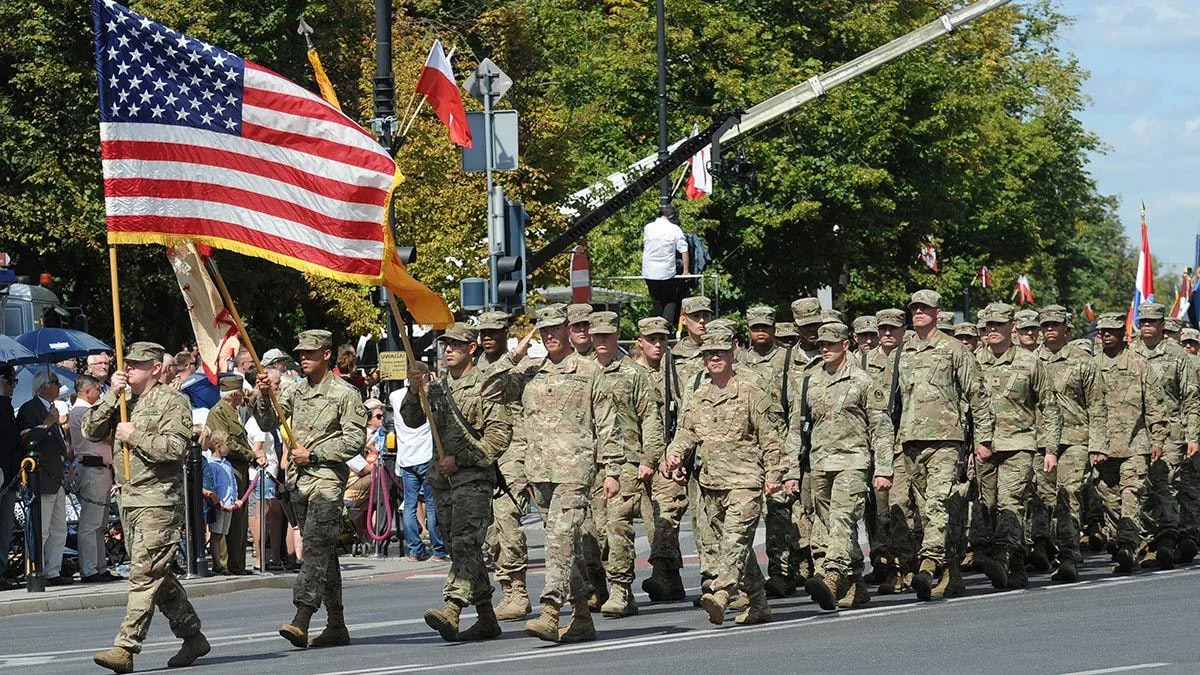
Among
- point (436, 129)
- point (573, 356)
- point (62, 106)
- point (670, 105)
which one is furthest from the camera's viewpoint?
point (670, 105)

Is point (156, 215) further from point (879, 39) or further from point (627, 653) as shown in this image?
point (879, 39)

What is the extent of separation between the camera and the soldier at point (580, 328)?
1510 cm

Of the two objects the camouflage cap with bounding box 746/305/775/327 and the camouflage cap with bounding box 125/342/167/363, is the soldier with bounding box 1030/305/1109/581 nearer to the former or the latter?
the camouflage cap with bounding box 746/305/775/327

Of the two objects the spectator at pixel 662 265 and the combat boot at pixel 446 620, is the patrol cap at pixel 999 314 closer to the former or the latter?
the combat boot at pixel 446 620

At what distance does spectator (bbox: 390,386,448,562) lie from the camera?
2148cm

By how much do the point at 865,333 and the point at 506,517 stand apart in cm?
408

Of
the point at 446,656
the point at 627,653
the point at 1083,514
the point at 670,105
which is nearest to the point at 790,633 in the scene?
the point at 627,653

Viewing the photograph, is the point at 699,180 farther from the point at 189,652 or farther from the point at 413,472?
the point at 189,652

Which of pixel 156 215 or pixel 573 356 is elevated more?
pixel 156 215

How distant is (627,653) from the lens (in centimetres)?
1291

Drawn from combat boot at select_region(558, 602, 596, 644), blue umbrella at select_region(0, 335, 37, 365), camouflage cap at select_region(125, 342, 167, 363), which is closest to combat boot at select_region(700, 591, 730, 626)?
combat boot at select_region(558, 602, 596, 644)

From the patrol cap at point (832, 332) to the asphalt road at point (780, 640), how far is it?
2078 millimetres

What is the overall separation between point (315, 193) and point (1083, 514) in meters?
10.1

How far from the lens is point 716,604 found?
46.9 feet
